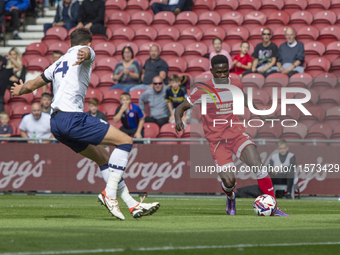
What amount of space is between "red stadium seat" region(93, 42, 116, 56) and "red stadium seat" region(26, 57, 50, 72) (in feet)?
5.06

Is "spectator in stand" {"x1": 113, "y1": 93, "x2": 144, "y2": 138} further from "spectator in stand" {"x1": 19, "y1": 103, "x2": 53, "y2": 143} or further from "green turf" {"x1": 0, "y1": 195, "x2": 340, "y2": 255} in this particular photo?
"green turf" {"x1": 0, "y1": 195, "x2": 340, "y2": 255}

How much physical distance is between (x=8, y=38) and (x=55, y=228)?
14409mm

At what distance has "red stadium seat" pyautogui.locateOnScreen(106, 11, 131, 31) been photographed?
17094 millimetres

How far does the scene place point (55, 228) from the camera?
5.16m

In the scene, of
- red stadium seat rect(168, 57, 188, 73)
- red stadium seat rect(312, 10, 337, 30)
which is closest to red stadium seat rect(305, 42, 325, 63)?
red stadium seat rect(312, 10, 337, 30)

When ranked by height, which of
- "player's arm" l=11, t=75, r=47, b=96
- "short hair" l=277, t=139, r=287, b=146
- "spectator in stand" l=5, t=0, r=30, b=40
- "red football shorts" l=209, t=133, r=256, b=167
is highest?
"spectator in stand" l=5, t=0, r=30, b=40

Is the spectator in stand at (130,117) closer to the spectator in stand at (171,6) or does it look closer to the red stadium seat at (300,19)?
the spectator in stand at (171,6)

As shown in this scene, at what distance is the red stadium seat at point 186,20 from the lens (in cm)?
1659

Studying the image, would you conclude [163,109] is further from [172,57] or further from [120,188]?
[120,188]

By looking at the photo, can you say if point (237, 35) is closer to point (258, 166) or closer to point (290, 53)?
point (290, 53)

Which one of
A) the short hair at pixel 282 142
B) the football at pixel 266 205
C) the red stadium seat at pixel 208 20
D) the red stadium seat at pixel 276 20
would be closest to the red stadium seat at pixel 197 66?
the red stadium seat at pixel 208 20

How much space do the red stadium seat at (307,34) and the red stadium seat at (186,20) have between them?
10.6 feet

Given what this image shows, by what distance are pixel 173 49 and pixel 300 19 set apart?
396 centimetres

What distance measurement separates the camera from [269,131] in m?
12.7
